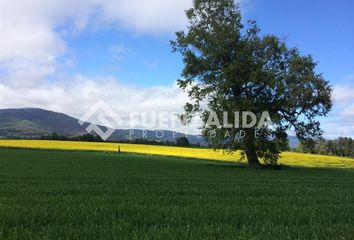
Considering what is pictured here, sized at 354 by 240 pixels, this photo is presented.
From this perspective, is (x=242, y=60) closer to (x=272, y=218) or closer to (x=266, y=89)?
(x=266, y=89)

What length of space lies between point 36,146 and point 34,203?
69814 mm

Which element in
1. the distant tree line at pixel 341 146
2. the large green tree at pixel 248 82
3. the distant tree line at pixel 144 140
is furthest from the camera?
the distant tree line at pixel 341 146

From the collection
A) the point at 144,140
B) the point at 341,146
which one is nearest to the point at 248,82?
the point at 144,140

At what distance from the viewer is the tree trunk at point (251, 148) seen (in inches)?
1703

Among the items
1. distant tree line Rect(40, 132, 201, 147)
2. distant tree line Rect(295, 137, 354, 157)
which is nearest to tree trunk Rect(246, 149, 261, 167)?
distant tree line Rect(40, 132, 201, 147)

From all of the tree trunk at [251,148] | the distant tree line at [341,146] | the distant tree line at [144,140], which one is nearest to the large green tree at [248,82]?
the tree trunk at [251,148]

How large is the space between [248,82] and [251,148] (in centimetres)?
671

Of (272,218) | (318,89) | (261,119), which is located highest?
(318,89)

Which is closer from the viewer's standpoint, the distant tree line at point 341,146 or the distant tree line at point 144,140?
the distant tree line at point 144,140

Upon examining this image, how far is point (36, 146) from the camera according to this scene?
78.1 m

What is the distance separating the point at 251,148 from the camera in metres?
45.0

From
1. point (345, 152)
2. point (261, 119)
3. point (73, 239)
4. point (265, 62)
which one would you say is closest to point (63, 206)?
point (73, 239)

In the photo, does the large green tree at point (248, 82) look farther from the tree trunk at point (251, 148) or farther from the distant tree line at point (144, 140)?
the distant tree line at point (144, 140)

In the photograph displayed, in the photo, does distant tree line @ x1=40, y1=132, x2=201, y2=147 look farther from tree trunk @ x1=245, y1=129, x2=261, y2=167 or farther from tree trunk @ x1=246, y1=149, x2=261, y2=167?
tree trunk @ x1=245, y1=129, x2=261, y2=167
